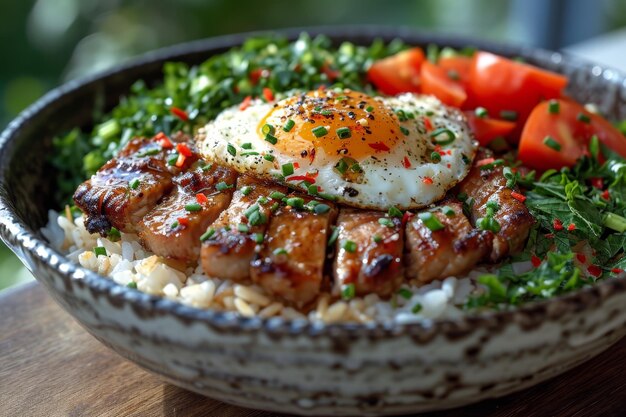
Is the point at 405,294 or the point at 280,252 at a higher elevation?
the point at 280,252

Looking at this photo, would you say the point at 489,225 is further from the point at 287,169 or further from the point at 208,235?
the point at 208,235

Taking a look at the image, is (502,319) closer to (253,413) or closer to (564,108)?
(253,413)

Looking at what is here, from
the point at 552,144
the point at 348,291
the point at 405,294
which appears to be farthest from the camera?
the point at 552,144

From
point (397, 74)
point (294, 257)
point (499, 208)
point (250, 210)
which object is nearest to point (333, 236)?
point (294, 257)

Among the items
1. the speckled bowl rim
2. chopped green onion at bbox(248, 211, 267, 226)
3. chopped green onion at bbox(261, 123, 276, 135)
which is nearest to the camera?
the speckled bowl rim

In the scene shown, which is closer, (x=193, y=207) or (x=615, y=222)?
(x=193, y=207)

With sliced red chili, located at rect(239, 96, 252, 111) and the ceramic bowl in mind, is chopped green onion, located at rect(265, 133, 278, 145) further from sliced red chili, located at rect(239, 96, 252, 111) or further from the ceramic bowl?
the ceramic bowl

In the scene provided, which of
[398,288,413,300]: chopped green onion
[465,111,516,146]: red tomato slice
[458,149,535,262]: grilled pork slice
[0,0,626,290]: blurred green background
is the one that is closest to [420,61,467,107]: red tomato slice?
[465,111,516,146]: red tomato slice
